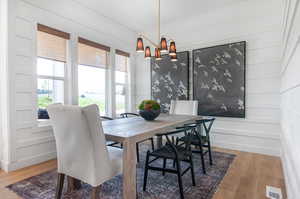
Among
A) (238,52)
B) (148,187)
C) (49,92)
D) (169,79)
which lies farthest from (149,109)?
(238,52)

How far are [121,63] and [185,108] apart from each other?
2.21m

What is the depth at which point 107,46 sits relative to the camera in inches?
164

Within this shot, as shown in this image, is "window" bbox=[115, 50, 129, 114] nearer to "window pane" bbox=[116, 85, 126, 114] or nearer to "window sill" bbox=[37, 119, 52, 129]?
"window pane" bbox=[116, 85, 126, 114]

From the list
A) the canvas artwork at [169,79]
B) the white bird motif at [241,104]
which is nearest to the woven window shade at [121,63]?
the canvas artwork at [169,79]

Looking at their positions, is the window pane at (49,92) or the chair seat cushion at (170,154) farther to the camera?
the window pane at (49,92)

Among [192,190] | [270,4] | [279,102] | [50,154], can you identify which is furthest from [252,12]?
[50,154]

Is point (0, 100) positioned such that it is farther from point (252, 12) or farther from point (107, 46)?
point (252, 12)

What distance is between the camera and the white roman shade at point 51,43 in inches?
116

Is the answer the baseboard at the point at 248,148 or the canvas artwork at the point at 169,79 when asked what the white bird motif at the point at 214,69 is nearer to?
the canvas artwork at the point at 169,79

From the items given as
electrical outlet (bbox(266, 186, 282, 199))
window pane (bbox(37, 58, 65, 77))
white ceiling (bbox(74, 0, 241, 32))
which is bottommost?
electrical outlet (bbox(266, 186, 282, 199))

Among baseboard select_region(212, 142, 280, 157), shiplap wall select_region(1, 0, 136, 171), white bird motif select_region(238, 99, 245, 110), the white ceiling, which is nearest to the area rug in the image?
shiplap wall select_region(1, 0, 136, 171)

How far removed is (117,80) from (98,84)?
0.65 m

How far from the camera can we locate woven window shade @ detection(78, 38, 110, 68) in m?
3.64

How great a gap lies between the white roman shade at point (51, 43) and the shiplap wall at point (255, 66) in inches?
117
